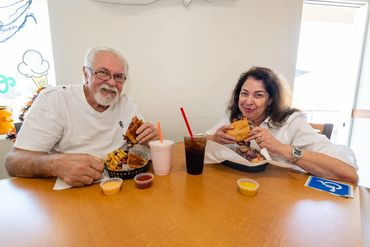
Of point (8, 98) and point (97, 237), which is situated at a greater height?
point (8, 98)

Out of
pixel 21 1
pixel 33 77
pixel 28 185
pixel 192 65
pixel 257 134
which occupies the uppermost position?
pixel 21 1

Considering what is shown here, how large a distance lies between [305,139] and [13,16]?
8.35 ft

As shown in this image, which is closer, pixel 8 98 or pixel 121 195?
pixel 121 195

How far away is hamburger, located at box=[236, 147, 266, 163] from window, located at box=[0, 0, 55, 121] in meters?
1.89

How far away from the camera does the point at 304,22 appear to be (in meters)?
2.32

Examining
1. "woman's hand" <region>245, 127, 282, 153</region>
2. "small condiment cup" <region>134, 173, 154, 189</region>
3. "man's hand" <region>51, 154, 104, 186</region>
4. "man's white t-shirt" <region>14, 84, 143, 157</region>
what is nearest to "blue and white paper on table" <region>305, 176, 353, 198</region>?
"woman's hand" <region>245, 127, 282, 153</region>

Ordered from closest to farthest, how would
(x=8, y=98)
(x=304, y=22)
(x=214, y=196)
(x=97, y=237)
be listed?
(x=97, y=237) → (x=214, y=196) → (x=8, y=98) → (x=304, y=22)

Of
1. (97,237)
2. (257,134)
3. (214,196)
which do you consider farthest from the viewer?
(257,134)

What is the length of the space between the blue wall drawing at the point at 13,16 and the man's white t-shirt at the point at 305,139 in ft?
7.39

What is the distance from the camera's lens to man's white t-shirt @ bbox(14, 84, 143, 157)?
1.02 metres

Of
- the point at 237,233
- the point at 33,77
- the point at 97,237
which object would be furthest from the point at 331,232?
the point at 33,77

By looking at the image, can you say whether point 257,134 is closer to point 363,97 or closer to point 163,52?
point 163,52

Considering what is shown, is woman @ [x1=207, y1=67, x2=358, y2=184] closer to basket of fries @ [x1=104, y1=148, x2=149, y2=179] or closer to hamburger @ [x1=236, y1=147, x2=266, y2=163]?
hamburger @ [x1=236, y1=147, x2=266, y2=163]

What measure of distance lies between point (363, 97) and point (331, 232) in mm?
2545
